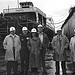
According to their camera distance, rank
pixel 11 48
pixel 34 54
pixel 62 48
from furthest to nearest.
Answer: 1. pixel 62 48
2. pixel 34 54
3. pixel 11 48

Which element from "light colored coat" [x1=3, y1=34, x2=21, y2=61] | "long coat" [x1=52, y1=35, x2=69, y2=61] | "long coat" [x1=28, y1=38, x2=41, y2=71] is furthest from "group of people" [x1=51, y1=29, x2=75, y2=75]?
"light colored coat" [x1=3, y1=34, x2=21, y2=61]

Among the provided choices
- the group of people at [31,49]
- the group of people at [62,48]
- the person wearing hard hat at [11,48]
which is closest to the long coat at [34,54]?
the group of people at [31,49]

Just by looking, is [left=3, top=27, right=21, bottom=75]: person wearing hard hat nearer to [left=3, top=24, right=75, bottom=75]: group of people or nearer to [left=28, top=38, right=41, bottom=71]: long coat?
[left=3, top=24, right=75, bottom=75]: group of people

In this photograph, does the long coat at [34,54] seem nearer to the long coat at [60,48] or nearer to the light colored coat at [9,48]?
the light colored coat at [9,48]

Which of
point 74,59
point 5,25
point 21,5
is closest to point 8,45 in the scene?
point 74,59

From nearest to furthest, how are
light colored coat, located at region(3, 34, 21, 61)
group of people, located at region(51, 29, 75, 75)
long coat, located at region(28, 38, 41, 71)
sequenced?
light colored coat, located at region(3, 34, 21, 61) → long coat, located at region(28, 38, 41, 71) → group of people, located at region(51, 29, 75, 75)

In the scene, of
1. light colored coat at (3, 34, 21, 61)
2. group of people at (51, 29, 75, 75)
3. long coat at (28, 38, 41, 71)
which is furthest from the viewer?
group of people at (51, 29, 75, 75)

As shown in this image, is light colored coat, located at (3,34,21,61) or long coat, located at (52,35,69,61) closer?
light colored coat, located at (3,34,21,61)

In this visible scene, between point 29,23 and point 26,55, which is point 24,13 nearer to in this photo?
point 29,23

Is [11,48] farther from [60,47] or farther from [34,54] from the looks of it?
[60,47]

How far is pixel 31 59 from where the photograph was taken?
5.92 meters

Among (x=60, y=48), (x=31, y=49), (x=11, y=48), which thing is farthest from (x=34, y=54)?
(x=60, y=48)

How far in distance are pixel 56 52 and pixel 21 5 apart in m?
19.5

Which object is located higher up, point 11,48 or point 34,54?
point 11,48
